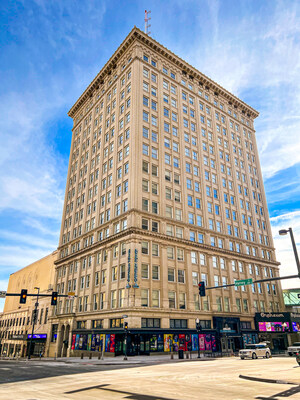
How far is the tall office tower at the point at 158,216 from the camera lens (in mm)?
45344

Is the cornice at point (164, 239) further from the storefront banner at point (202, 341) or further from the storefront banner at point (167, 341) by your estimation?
the storefront banner at point (167, 341)

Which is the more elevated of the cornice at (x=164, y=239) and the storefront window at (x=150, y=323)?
the cornice at (x=164, y=239)

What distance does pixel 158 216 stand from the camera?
4947 centimetres

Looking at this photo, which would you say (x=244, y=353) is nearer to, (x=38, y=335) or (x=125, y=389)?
(x=125, y=389)

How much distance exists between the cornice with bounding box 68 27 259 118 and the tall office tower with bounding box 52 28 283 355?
0.89 ft

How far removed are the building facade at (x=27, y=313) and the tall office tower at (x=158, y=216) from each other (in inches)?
516

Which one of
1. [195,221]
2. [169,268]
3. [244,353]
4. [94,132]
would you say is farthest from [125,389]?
[94,132]

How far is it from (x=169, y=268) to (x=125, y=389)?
34.8 meters

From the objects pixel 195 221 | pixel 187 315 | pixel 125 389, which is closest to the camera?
pixel 125 389

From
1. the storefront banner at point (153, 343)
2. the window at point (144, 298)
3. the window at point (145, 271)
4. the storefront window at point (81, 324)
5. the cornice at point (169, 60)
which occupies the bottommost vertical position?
the storefront banner at point (153, 343)

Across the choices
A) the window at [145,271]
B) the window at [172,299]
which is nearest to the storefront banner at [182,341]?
the window at [172,299]

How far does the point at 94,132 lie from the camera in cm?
7031

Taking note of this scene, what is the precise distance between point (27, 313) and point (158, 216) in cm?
6275

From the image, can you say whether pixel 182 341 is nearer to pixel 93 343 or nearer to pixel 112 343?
pixel 112 343
